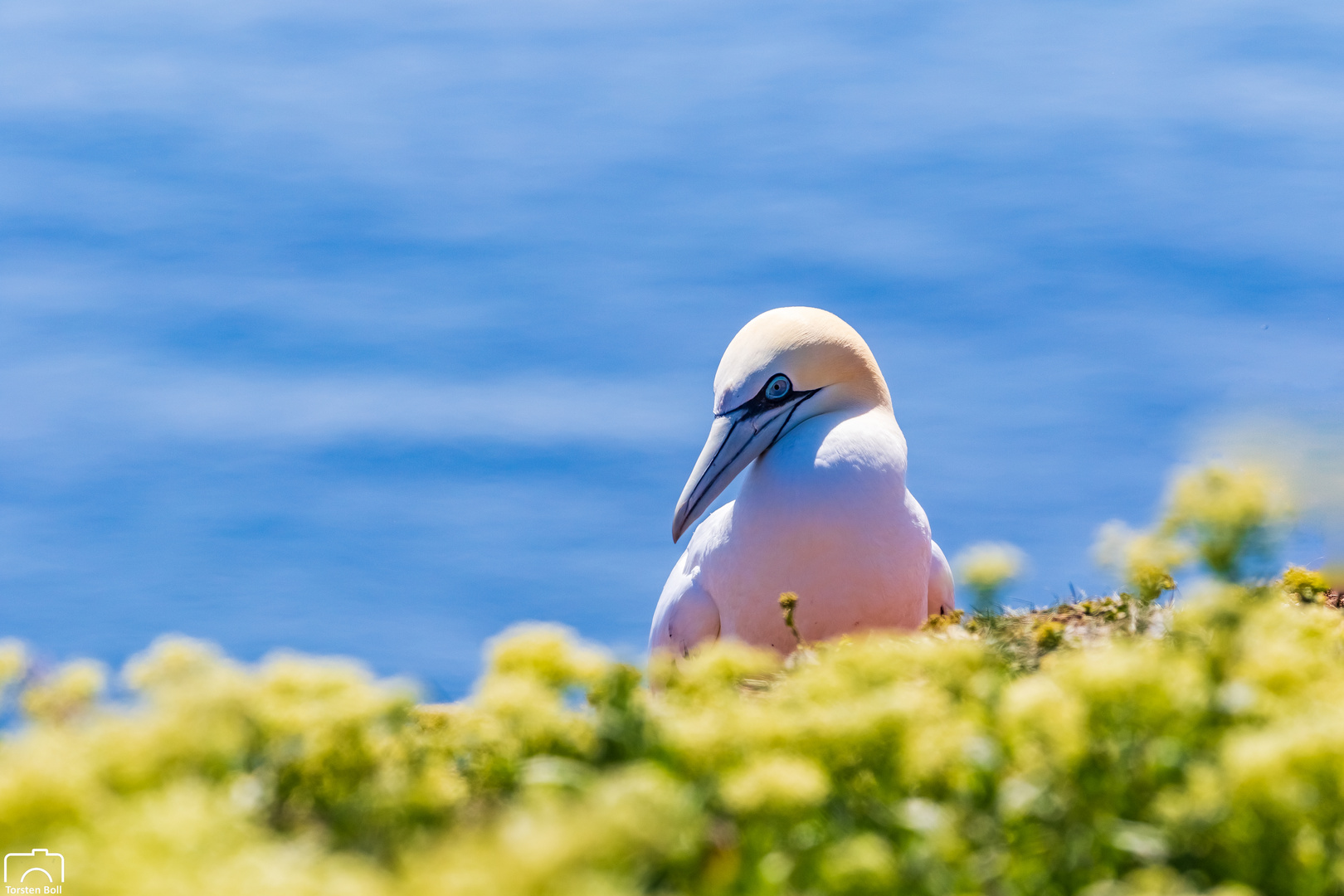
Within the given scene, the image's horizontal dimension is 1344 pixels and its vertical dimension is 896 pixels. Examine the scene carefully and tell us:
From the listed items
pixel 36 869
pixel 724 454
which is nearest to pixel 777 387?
pixel 724 454

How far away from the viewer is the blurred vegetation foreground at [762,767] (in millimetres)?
2047

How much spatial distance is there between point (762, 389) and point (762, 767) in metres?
3.72

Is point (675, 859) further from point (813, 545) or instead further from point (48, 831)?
point (813, 545)

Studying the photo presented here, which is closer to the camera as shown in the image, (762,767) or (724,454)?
(762,767)

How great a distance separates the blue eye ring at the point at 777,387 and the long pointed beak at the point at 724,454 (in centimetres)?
5

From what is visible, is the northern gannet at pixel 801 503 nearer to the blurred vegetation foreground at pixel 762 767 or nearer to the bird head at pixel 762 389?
the bird head at pixel 762 389

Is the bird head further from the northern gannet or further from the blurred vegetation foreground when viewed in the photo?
the blurred vegetation foreground

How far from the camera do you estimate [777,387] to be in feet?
19.3

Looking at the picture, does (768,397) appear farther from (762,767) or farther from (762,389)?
(762,767)

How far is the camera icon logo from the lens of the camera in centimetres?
199

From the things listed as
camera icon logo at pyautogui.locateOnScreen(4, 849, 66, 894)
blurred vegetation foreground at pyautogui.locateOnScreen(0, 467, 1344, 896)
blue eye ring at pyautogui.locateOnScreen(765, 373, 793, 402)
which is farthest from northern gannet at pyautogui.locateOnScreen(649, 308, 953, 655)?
camera icon logo at pyautogui.locateOnScreen(4, 849, 66, 894)

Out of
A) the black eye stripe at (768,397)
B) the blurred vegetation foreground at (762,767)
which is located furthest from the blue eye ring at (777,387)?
the blurred vegetation foreground at (762,767)

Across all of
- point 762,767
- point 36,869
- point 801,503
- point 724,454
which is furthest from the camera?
point 724,454

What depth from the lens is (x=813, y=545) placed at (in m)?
5.60
